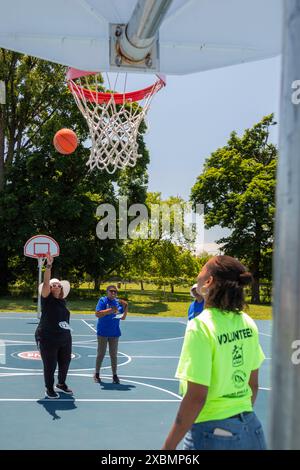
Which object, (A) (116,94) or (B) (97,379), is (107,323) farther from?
(A) (116,94)

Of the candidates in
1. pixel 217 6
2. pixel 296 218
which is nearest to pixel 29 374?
pixel 217 6

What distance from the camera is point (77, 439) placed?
236 inches

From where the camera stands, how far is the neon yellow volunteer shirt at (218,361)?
2.64 meters

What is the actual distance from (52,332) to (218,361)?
544cm

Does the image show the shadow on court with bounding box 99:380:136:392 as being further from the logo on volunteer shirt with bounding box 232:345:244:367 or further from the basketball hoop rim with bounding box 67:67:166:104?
the logo on volunteer shirt with bounding box 232:345:244:367

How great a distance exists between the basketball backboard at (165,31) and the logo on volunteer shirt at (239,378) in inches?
120

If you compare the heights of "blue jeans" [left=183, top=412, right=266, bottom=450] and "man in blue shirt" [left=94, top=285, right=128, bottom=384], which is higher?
"blue jeans" [left=183, top=412, right=266, bottom=450]

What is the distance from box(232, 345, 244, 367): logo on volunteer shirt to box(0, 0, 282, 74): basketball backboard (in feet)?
9.64

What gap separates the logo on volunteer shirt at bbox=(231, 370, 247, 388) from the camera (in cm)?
282

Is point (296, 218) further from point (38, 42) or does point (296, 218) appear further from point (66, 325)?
point (66, 325)

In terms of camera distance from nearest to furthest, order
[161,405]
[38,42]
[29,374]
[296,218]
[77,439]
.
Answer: [296,218]
[38,42]
[77,439]
[161,405]
[29,374]

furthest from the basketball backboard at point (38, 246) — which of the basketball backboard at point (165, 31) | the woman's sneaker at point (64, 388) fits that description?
the basketball backboard at point (165, 31)

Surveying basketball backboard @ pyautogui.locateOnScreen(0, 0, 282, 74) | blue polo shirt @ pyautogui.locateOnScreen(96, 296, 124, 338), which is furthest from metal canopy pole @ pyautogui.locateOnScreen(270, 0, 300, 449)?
blue polo shirt @ pyautogui.locateOnScreen(96, 296, 124, 338)
